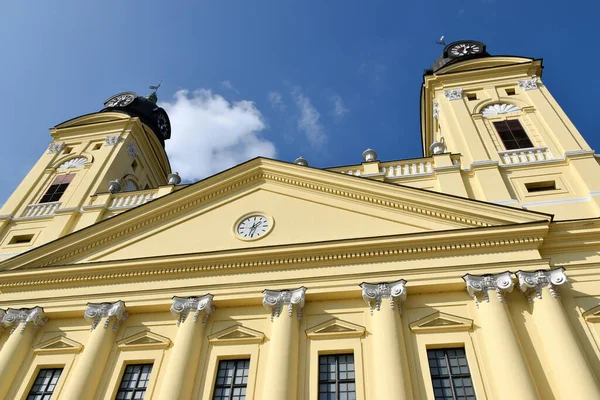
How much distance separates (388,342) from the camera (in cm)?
1338

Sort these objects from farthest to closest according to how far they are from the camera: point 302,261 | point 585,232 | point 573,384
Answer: point 302,261 → point 585,232 → point 573,384

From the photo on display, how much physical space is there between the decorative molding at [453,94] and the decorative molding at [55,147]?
2130 centimetres

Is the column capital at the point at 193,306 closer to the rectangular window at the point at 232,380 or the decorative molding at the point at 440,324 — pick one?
the rectangular window at the point at 232,380

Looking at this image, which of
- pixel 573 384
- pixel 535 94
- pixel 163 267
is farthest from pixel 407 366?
pixel 535 94

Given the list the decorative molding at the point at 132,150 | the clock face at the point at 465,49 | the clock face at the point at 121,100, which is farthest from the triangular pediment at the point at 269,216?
the clock face at the point at 465,49

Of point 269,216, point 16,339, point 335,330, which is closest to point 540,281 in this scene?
point 335,330

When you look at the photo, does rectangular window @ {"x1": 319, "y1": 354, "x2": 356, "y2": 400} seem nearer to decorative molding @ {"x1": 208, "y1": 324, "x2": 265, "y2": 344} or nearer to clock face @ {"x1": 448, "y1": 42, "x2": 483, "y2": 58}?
decorative molding @ {"x1": 208, "y1": 324, "x2": 265, "y2": 344}

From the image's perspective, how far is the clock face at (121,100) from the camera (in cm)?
3228

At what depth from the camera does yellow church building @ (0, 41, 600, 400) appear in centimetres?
1321

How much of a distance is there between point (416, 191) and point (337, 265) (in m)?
3.98

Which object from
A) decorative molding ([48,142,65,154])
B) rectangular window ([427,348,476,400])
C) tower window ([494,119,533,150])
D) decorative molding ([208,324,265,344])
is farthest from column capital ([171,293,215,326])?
decorative molding ([48,142,65,154])

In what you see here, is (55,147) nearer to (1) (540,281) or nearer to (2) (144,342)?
(2) (144,342)

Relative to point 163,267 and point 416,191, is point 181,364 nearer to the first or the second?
point 163,267

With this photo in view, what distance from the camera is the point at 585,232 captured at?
15047 mm
